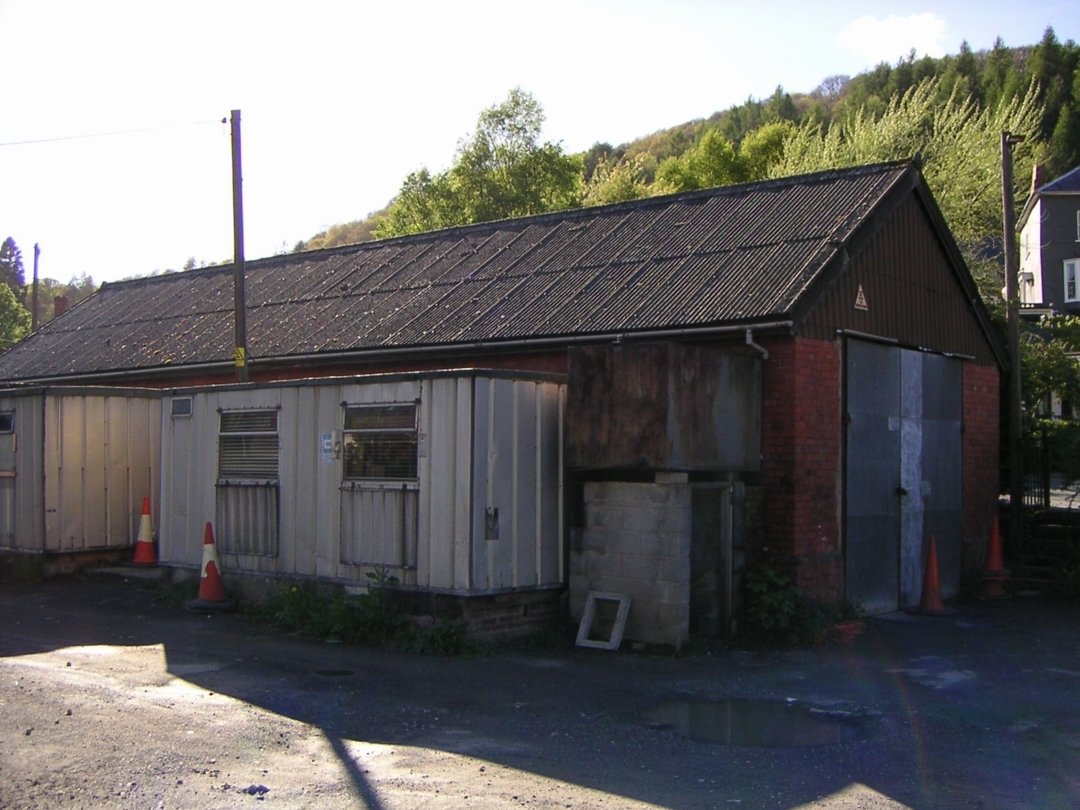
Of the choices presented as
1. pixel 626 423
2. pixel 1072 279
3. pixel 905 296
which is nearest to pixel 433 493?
pixel 626 423

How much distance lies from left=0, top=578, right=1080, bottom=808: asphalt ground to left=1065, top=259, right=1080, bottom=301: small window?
55.9 metres

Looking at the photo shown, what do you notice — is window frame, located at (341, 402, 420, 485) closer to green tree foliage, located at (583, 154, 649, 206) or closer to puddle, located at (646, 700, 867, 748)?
puddle, located at (646, 700, 867, 748)

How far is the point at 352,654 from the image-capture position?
10.7 m

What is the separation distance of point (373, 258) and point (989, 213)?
24.6 metres

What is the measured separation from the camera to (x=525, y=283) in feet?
53.7

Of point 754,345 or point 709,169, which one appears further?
point 709,169

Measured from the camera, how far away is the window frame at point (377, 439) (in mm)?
11398

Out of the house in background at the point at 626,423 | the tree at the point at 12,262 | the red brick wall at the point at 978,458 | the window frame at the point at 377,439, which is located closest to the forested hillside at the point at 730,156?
the red brick wall at the point at 978,458

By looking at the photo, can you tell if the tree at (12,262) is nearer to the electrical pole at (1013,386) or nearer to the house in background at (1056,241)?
the house in background at (1056,241)

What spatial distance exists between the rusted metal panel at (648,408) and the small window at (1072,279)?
5762 centimetres

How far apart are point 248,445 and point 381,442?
88.1 inches

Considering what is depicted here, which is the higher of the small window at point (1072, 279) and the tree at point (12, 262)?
the tree at point (12, 262)

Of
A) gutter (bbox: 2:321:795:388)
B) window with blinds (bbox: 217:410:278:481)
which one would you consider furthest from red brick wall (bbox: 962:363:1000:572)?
window with blinds (bbox: 217:410:278:481)

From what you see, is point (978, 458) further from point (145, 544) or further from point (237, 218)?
point (145, 544)
